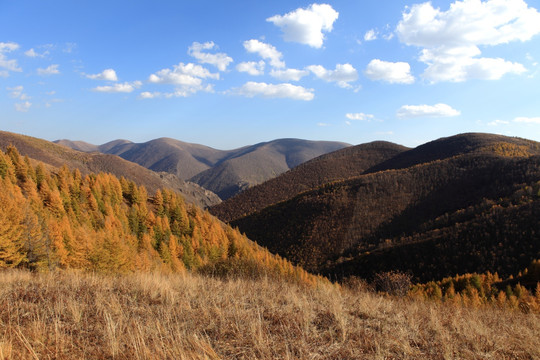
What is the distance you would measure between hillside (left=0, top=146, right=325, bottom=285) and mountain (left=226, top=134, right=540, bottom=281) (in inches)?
1368

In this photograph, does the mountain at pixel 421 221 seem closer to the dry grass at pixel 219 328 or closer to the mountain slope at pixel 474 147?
the mountain slope at pixel 474 147

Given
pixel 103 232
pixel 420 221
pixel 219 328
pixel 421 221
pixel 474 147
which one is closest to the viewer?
pixel 219 328

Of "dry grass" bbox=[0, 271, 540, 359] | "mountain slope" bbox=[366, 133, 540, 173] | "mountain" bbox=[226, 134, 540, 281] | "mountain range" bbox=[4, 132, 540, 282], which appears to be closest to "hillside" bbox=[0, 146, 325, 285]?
"dry grass" bbox=[0, 271, 540, 359]

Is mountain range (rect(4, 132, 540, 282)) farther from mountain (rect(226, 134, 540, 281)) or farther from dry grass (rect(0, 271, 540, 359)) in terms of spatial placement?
dry grass (rect(0, 271, 540, 359))

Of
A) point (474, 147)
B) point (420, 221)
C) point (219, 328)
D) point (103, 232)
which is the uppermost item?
point (474, 147)

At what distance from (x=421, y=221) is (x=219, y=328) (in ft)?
365

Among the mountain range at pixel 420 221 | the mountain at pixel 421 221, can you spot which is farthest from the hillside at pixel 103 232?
the mountain at pixel 421 221

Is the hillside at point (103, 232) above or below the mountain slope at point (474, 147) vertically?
below

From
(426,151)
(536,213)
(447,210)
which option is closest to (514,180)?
(447,210)

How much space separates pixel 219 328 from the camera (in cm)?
448

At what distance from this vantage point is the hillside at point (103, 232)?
82.1ft

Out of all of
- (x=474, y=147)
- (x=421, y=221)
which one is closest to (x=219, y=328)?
(x=421, y=221)

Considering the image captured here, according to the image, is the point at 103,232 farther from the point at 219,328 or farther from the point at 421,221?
the point at 421,221

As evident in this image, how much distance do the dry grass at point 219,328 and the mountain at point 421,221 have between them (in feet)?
221
